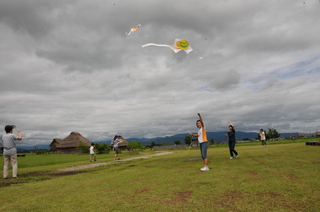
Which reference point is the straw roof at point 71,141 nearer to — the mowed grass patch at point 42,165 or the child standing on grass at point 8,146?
the mowed grass patch at point 42,165

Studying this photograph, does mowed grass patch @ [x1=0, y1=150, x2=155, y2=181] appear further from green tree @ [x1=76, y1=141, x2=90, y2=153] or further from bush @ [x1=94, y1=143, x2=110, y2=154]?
green tree @ [x1=76, y1=141, x2=90, y2=153]

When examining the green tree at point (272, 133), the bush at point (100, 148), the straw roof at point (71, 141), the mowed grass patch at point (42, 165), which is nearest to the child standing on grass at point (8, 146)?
the mowed grass patch at point (42, 165)

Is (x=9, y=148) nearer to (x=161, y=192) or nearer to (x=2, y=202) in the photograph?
(x=2, y=202)

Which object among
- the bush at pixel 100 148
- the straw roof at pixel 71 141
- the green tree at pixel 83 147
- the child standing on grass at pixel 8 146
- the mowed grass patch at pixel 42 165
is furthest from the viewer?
the straw roof at pixel 71 141

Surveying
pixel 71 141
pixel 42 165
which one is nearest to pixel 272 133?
pixel 71 141

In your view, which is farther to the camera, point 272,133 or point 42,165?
point 272,133

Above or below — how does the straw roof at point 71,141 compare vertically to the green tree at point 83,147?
above

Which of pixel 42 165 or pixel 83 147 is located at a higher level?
pixel 83 147

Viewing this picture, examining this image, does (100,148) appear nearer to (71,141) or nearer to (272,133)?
(71,141)

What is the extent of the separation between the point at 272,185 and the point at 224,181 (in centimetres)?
148

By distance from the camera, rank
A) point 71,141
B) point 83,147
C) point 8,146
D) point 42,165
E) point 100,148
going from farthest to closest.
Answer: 1. point 71,141
2. point 83,147
3. point 100,148
4. point 42,165
5. point 8,146

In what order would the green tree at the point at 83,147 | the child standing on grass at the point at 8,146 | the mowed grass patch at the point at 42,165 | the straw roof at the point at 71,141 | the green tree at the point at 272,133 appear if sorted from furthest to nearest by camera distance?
the green tree at the point at 272,133, the straw roof at the point at 71,141, the green tree at the point at 83,147, the mowed grass patch at the point at 42,165, the child standing on grass at the point at 8,146

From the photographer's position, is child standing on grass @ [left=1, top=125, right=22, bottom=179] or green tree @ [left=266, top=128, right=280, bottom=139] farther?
green tree @ [left=266, top=128, right=280, bottom=139]

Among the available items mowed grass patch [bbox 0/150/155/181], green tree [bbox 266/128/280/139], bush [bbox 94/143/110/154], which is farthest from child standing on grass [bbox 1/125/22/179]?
green tree [bbox 266/128/280/139]
